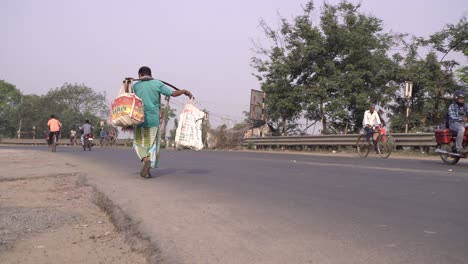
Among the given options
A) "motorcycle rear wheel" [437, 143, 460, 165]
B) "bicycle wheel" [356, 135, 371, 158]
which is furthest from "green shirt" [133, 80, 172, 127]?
"bicycle wheel" [356, 135, 371, 158]

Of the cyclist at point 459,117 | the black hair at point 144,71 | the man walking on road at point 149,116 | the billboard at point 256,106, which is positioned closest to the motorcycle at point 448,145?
the cyclist at point 459,117

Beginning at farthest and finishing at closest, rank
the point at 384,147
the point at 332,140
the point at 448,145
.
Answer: the point at 332,140 < the point at 384,147 < the point at 448,145

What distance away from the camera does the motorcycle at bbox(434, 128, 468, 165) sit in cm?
1216

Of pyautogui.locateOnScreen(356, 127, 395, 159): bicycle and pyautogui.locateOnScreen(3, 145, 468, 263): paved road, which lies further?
pyautogui.locateOnScreen(356, 127, 395, 159): bicycle

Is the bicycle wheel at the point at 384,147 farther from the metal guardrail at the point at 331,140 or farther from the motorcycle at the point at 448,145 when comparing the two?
the motorcycle at the point at 448,145

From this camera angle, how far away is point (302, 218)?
4.95 metres

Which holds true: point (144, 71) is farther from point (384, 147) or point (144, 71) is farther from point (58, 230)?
point (384, 147)

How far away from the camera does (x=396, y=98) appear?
26500 mm

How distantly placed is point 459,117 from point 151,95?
26.6 feet

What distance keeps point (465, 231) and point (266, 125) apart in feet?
93.7

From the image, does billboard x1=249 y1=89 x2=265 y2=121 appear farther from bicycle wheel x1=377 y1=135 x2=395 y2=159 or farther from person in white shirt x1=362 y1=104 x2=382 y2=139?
bicycle wheel x1=377 y1=135 x2=395 y2=159

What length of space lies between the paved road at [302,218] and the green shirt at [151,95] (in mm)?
1055

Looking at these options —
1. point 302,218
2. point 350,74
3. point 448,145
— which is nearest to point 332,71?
point 350,74

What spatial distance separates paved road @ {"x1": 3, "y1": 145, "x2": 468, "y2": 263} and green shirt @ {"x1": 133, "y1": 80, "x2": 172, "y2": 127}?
105 cm
